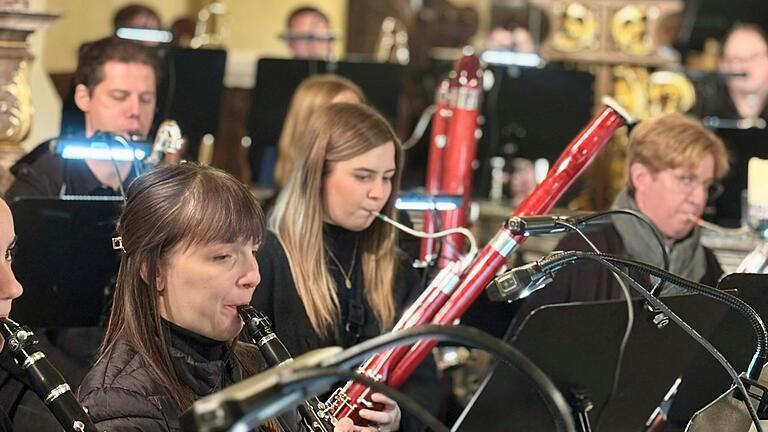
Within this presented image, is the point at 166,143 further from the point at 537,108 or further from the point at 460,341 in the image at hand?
the point at 537,108

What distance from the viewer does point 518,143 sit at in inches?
223

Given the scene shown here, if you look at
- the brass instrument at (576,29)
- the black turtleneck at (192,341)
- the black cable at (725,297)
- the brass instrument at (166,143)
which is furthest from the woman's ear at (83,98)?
the brass instrument at (576,29)

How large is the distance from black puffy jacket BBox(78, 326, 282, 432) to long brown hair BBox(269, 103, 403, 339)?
0.88 metres

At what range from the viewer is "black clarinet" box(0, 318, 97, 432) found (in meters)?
2.07

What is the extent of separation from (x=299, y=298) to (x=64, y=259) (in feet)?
1.72

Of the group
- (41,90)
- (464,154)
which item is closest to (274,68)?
(41,90)

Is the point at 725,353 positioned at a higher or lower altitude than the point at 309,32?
lower

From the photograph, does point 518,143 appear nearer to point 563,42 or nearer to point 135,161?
point 563,42

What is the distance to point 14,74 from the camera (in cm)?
420

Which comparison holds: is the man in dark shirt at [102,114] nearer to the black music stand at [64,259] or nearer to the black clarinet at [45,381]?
the black music stand at [64,259]

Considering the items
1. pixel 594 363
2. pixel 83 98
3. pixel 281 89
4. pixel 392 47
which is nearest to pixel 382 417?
pixel 594 363

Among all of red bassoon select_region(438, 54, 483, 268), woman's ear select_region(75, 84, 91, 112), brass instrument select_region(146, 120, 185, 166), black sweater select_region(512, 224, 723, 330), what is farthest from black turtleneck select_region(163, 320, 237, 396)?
red bassoon select_region(438, 54, 483, 268)

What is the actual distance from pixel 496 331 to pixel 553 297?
17 cm

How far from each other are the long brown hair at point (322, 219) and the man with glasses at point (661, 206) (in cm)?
50
